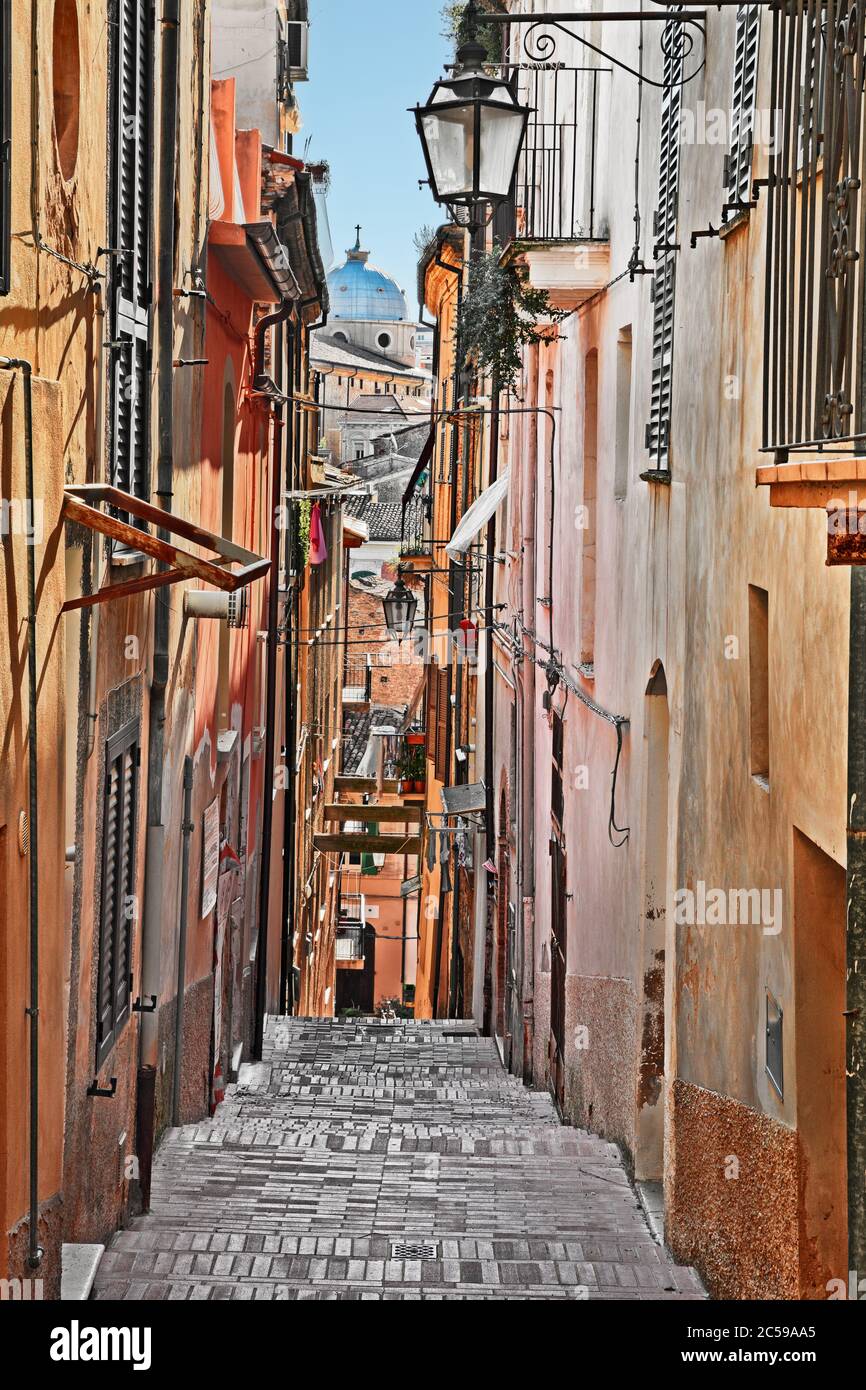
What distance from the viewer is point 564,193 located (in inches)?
550

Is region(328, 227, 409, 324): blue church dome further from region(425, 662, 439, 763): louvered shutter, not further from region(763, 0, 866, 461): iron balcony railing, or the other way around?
region(763, 0, 866, 461): iron balcony railing

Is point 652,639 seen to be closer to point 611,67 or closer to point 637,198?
point 637,198

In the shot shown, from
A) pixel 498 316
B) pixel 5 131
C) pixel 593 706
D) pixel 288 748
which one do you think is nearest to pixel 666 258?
pixel 593 706

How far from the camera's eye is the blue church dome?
97.6 metres

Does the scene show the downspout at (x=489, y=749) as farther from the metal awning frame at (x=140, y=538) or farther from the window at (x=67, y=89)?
the window at (x=67, y=89)

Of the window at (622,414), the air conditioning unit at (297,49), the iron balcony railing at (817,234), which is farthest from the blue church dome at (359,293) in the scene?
the iron balcony railing at (817,234)

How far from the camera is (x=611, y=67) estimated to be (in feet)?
41.4

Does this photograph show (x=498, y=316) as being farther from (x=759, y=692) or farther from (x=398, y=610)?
(x=398, y=610)

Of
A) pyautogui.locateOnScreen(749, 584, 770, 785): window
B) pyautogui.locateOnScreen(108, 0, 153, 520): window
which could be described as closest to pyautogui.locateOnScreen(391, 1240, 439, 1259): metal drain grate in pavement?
pyautogui.locateOnScreen(749, 584, 770, 785): window

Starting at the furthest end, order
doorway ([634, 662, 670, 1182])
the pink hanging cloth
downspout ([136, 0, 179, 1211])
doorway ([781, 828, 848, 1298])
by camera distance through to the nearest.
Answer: the pink hanging cloth, doorway ([634, 662, 670, 1182]), downspout ([136, 0, 179, 1211]), doorway ([781, 828, 848, 1298])

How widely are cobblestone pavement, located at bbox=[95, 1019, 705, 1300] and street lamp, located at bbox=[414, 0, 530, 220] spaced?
5.29 m

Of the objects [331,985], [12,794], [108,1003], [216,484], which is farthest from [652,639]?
[331,985]

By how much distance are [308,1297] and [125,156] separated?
5.57 metres

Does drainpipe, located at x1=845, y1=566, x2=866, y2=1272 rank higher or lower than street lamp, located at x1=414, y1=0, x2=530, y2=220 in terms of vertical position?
lower
